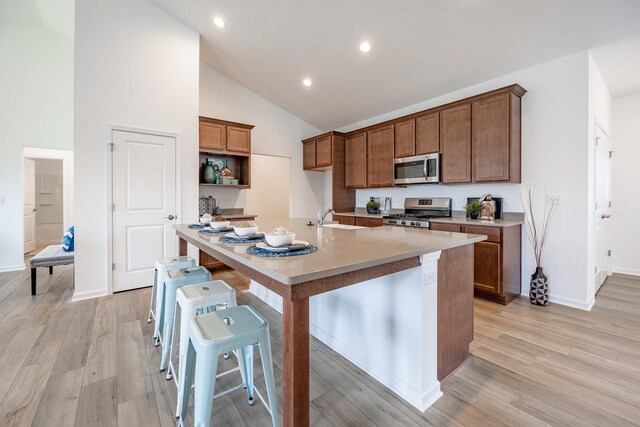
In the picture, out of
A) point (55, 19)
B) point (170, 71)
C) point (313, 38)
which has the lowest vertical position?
point (170, 71)

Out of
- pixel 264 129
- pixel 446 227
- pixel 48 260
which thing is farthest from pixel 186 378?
pixel 264 129

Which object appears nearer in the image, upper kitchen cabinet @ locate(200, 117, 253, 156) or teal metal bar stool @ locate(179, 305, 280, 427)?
teal metal bar stool @ locate(179, 305, 280, 427)

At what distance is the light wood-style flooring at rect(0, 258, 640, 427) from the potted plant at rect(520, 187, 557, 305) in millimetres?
218

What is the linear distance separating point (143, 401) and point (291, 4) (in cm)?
358

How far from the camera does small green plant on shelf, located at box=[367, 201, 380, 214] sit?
4867 mm

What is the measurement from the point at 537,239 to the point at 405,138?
6.69 feet

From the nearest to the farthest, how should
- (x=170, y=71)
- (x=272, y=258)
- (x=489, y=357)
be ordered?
(x=272, y=258) → (x=489, y=357) → (x=170, y=71)

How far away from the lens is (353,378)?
5.76ft

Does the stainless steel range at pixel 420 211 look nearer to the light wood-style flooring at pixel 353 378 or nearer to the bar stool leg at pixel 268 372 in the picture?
the light wood-style flooring at pixel 353 378

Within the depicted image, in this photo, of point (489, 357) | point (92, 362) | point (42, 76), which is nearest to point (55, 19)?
point (42, 76)

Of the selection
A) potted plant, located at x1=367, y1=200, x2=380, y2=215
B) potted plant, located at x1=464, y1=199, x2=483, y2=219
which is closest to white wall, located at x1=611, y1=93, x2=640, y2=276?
potted plant, located at x1=464, y1=199, x2=483, y2=219

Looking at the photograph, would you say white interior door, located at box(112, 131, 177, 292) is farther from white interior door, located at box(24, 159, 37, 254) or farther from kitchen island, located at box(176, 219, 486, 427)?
white interior door, located at box(24, 159, 37, 254)

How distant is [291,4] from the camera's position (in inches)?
118

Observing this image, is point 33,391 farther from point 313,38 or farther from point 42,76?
point 42,76
